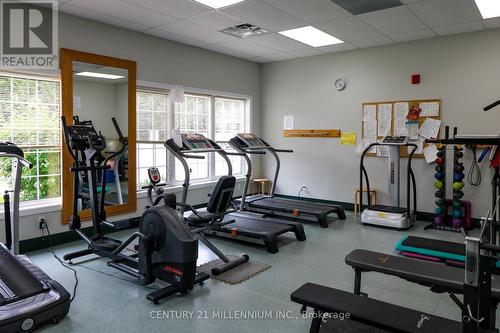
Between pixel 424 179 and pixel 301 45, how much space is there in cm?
303

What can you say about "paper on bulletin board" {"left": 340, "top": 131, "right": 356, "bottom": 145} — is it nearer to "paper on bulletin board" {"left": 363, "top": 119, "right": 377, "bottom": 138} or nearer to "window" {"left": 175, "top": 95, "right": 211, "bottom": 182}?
"paper on bulletin board" {"left": 363, "top": 119, "right": 377, "bottom": 138}

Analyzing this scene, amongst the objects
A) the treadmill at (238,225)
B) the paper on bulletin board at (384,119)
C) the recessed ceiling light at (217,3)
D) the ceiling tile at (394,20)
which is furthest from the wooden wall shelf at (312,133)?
the recessed ceiling light at (217,3)

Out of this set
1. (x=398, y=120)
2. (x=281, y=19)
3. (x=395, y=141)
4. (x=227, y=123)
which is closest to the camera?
(x=281, y=19)

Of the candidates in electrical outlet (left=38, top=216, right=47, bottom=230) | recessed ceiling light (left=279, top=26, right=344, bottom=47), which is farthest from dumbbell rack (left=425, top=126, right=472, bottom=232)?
electrical outlet (left=38, top=216, right=47, bottom=230)

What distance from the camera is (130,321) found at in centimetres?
283

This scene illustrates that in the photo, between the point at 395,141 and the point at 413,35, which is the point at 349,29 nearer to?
the point at 413,35

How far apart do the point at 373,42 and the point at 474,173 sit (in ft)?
8.52

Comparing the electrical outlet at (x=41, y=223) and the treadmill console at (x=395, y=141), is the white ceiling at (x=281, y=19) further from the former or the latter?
the electrical outlet at (x=41, y=223)

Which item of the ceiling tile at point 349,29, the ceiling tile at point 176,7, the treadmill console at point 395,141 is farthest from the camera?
the treadmill console at point 395,141

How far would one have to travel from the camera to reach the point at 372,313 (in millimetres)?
2266

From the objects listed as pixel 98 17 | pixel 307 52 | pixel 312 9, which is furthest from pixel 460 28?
pixel 98 17

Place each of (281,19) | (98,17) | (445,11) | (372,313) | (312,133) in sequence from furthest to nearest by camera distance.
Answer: (312,133), (281,19), (98,17), (445,11), (372,313)

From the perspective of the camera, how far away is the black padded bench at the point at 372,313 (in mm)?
2115

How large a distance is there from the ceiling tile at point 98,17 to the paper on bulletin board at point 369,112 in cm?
391
